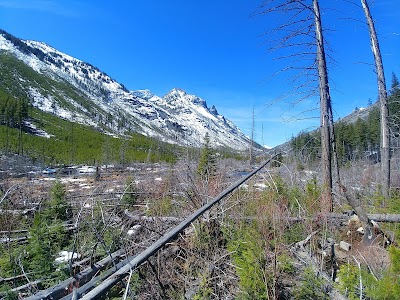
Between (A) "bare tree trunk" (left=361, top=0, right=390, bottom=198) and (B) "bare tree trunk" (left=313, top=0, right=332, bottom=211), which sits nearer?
(B) "bare tree trunk" (left=313, top=0, right=332, bottom=211)

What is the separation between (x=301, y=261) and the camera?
11.1 feet

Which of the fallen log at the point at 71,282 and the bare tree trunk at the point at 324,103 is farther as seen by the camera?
the bare tree trunk at the point at 324,103

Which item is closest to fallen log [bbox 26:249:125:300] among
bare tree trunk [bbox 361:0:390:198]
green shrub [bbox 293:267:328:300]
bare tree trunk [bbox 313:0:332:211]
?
green shrub [bbox 293:267:328:300]

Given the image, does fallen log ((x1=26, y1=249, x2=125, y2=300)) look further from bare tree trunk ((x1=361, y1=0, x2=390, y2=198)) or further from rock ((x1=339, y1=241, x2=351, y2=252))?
bare tree trunk ((x1=361, y1=0, x2=390, y2=198))

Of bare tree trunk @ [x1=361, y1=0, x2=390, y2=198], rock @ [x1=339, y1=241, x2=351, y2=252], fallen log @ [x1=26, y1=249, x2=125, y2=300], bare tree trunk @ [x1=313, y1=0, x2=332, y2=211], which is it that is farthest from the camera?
bare tree trunk @ [x1=361, y1=0, x2=390, y2=198]

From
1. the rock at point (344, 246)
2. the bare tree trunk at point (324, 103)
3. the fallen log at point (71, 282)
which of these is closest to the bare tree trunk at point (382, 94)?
the bare tree trunk at point (324, 103)

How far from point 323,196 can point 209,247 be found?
2967 millimetres

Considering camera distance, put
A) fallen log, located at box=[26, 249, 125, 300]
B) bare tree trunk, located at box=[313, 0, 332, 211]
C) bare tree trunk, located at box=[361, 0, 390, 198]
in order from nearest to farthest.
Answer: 1. fallen log, located at box=[26, 249, 125, 300]
2. bare tree trunk, located at box=[313, 0, 332, 211]
3. bare tree trunk, located at box=[361, 0, 390, 198]

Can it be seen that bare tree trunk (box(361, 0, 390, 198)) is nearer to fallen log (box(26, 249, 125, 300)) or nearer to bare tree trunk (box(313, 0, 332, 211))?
bare tree trunk (box(313, 0, 332, 211))

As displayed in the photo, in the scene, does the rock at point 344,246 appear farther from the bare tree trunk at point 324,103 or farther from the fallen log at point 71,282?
the fallen log at point 71,282

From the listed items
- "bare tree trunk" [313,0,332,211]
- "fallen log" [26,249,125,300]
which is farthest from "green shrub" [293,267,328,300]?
"bare tree trunk" [313,0,332,211]

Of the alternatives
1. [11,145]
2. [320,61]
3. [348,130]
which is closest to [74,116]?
[11,145]

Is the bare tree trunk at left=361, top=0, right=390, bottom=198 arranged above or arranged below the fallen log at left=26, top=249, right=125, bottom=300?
above

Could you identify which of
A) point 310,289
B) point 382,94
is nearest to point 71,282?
point 310,289
